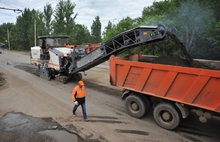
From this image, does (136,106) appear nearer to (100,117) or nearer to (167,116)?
(167,116)

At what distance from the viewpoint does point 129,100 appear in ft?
19.7

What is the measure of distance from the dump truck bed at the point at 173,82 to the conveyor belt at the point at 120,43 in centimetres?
106

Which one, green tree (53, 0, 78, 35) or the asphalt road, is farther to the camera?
green tree (53, 0, 78, 35)

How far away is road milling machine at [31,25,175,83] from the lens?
5.99 m

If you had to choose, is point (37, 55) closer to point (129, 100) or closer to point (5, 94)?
point (5, 94)

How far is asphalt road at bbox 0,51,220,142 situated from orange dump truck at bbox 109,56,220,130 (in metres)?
0.43

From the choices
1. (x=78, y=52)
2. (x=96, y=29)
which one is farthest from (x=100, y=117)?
(x=96, y=29)

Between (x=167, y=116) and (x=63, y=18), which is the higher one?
(x=63, y=18)

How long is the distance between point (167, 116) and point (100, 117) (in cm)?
220

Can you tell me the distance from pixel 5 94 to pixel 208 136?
866cm

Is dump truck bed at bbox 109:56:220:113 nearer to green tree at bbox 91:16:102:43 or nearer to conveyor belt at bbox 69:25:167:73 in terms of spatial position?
conveyor belt at bbox 69:25:167:73

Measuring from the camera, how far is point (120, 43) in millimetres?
7027

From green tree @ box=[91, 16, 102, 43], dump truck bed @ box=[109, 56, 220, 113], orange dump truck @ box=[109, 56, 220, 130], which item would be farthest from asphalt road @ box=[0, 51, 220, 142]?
green tree @ box=[91, 16, 102, 43]

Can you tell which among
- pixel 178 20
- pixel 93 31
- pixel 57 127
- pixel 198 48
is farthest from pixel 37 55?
pixel 93 31
